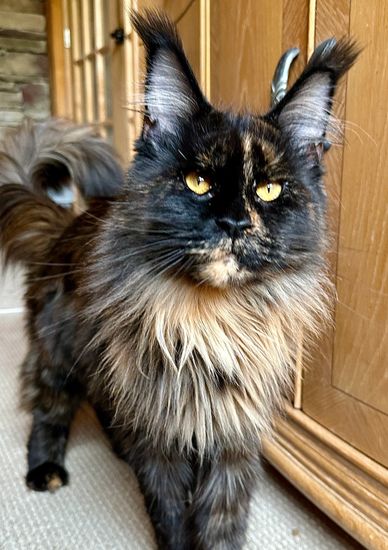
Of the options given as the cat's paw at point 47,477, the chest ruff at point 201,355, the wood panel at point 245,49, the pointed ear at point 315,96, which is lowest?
the cat's paw at point 47,477

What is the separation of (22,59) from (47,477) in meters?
2.67

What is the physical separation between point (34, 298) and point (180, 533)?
622 mm

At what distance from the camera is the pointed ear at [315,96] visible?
2.47 feet

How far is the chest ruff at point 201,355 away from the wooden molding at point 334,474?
0.79 feet

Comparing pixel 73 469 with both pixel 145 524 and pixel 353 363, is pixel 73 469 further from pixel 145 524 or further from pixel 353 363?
pixel 353 363

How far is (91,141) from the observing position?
128 centimetres

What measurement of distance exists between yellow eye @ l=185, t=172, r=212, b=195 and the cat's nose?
0.07 meters

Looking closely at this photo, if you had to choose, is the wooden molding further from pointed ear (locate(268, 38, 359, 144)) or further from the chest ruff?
pointed ear (locate(268, 38, 359, 144))

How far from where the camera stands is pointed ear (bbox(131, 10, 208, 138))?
74cm

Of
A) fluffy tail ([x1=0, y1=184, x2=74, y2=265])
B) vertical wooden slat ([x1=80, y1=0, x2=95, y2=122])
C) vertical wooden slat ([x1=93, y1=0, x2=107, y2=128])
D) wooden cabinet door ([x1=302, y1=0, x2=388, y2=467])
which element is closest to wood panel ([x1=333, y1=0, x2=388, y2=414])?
wooden cabinet door ([x1=302, y1=0, x2=388, y2=467])

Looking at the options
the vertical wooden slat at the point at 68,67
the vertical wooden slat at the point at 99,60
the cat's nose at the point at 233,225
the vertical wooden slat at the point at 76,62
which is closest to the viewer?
the cat's nose at the point at 233,225

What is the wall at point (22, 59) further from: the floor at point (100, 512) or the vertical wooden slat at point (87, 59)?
the floor at point (100, 512)

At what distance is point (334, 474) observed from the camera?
1.02 m

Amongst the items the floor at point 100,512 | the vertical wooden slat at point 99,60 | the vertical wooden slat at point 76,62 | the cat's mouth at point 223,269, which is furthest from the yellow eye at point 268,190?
the vertical wooden slat at point 76,62
